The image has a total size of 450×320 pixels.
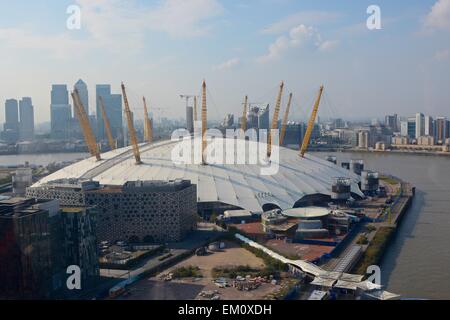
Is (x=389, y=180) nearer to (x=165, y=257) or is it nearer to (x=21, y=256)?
(x=165, y=257)

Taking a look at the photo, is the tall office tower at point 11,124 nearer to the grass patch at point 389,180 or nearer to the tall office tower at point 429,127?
the grass patch at point 389,180

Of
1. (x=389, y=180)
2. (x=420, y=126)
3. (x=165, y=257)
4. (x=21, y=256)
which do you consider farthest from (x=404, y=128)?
(x=21, y=256)

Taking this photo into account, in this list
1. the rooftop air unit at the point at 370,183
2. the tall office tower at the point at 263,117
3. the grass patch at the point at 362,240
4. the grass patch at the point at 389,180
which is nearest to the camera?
the grass patch at the point at 362,240

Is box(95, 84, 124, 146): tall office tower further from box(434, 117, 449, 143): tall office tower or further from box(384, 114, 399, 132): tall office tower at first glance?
box(384, 114, 399, 132): tall office tower

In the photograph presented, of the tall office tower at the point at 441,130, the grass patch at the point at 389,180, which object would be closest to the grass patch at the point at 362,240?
the grass patch at the point at 389,180

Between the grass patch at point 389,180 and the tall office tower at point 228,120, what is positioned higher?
the tall office tower at point 228,120
